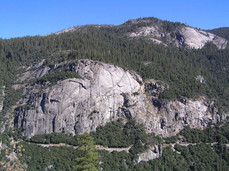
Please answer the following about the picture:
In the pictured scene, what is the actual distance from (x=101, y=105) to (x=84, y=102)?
5593 millimetres

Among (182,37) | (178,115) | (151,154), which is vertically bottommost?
(151,154)

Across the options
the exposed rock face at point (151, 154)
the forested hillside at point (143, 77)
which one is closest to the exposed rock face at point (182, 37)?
the forested hillside at point (143, 77)

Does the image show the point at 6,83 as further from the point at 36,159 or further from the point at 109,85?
the point at 36,159

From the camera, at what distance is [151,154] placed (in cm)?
8681

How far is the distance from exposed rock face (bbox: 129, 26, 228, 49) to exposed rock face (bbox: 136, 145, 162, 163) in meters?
96.2

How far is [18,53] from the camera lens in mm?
126000

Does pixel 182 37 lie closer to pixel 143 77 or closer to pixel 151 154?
pixel 143 77

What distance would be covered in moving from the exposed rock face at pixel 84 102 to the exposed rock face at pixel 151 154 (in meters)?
14.8

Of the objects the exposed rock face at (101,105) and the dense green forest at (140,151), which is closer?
the dense green forest at (140,151)

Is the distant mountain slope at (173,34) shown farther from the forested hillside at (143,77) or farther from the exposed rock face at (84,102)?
the exposed rock face at (84,102)

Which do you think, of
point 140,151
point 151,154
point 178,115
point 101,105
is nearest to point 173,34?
point 178,115

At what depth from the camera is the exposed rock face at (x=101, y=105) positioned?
90.9m

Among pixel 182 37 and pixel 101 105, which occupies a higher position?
pixel 182 37

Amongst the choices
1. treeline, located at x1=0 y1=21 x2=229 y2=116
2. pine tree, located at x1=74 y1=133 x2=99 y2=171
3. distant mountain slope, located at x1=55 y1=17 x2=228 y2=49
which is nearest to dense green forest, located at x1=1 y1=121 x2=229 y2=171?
treeline, located at x1=0 y1=21 x2=229 y2=116
